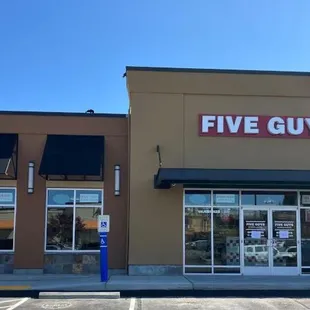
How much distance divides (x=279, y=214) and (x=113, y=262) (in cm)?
583

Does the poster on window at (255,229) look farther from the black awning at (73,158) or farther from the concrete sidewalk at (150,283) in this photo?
the black awning at (73,158)

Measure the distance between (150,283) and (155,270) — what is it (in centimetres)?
226

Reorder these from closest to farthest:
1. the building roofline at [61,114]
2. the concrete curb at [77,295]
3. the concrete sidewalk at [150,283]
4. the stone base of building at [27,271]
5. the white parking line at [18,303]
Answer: the white parking line at [18,303] → the concrete curb at [77,295] → the concrete sidewalk at [150,283] → the stone base of building at [27,271] → the building roofline at [61,114]

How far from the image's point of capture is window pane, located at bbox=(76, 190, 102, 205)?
17.1 m

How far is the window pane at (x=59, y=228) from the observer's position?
17.0 meters

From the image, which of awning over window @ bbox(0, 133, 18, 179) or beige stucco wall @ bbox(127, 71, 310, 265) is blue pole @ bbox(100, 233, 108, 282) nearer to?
beige stucco wall @ bbox(127, 71, 310, 265)

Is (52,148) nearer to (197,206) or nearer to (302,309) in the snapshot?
(197,206)

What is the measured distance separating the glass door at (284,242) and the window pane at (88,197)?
5915 mm

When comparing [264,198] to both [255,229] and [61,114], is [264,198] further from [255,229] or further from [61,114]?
[61,114]

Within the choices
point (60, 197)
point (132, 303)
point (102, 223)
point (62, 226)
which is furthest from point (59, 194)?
point (132, 303)

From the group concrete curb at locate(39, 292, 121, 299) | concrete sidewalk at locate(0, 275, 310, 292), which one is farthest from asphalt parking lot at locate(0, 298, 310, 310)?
concrete sidewalk at locate(0, 275, 310, 292)

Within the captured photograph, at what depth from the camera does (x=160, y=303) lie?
11.4 meters

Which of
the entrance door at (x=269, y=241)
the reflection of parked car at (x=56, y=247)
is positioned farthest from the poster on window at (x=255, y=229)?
the reflection of parked car at (x=56, y=247)

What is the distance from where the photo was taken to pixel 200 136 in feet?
55.4
